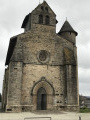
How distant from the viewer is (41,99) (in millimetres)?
22031

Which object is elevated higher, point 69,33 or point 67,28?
point 67,28

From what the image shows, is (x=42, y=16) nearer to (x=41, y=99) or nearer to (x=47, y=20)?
(x=47, y=20)

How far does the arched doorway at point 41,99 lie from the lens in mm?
21734

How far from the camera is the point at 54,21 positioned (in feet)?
83.1

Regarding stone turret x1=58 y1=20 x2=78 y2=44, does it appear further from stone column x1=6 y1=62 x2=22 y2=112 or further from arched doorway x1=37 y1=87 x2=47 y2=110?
stone column x1=6 y1=62 x2=22 y2=112

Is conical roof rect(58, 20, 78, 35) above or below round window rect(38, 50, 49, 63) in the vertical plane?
above

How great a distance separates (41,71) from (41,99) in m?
3.52

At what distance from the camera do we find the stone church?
67.8 ft

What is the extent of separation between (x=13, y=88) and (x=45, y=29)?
30.6ft

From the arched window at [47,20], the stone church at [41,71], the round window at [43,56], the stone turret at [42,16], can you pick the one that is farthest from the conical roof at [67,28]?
the round window at [43,56]

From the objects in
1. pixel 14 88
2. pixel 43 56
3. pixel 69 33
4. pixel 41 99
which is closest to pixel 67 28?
pixel 69 33

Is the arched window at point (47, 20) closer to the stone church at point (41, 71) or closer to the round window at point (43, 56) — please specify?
the stone church at point (41, 71)

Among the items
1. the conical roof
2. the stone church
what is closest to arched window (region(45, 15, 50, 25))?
the stone church

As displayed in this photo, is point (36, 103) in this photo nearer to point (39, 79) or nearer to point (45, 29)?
point (39, 79)
